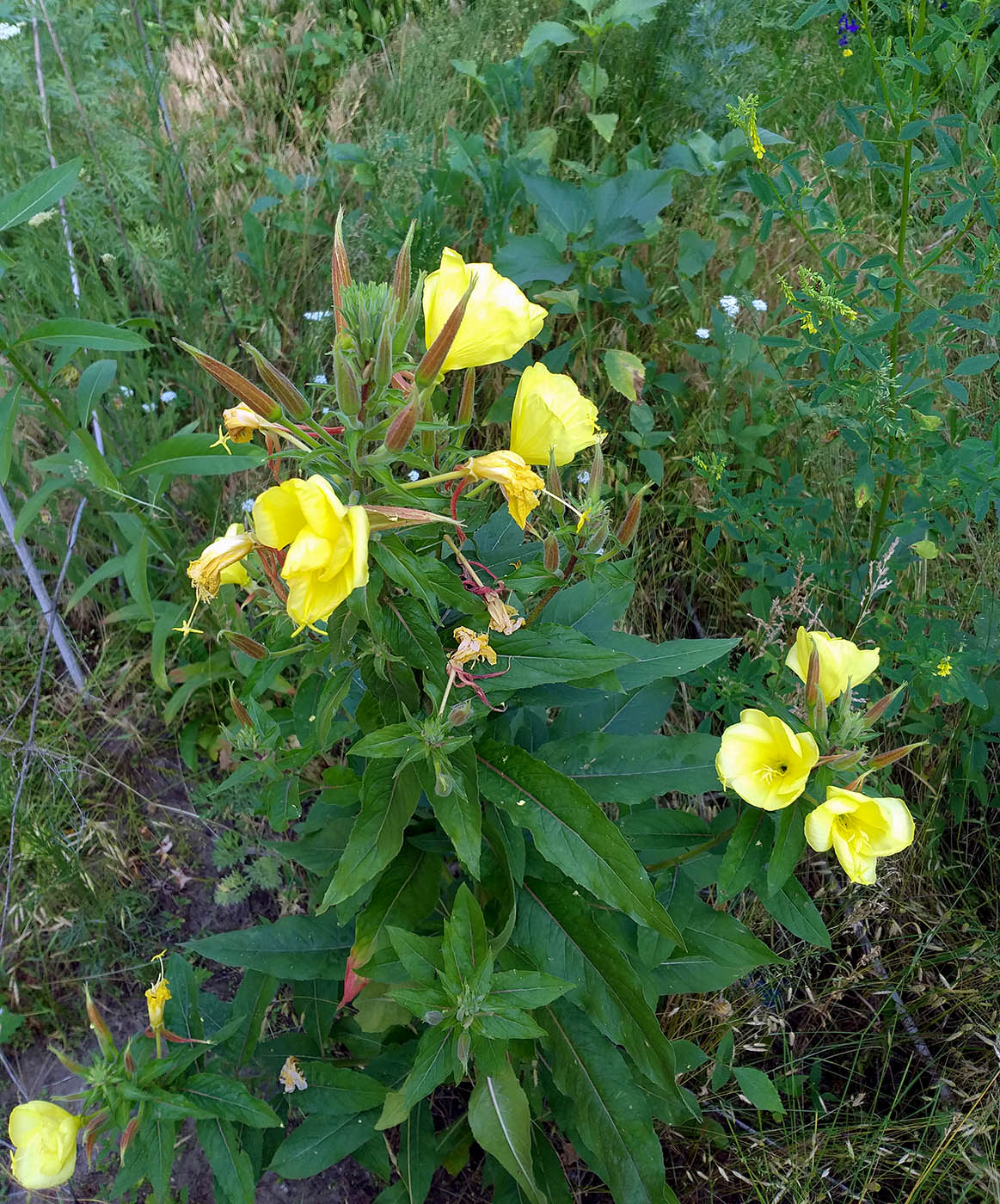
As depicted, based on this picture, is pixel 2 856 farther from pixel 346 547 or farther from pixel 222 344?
pixel 346 547

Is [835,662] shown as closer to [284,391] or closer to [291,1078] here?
[284,391]

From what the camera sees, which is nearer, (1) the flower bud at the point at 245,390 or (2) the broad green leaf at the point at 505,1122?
(1) the flower bud at the point at 245,390

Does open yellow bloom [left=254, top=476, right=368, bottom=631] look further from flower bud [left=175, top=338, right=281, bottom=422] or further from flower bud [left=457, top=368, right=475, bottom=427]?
flower bud [left=457, top=368, right=475, bottom=427]

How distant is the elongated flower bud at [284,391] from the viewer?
1.09 metres

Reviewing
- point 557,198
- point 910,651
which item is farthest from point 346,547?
Result: point 557,198

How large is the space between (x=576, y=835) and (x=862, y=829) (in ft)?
1.34

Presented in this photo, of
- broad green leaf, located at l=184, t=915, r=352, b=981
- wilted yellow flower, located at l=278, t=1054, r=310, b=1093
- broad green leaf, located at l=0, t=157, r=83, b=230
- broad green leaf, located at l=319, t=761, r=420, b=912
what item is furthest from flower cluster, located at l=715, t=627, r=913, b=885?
broad green leaf, located at l=0, t=157, r=83, b=230

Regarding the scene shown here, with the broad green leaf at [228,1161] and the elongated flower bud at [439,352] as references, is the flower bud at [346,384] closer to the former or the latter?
the elongated flower bud at [439,352]

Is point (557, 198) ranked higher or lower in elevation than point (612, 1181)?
higher

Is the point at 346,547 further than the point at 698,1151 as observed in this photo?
No

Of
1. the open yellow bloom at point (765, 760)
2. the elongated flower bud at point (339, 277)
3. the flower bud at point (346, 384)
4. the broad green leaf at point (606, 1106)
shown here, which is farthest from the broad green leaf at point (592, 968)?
the elongated flower bud at point (339, 277)

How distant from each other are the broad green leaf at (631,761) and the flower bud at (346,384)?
0.76 meters

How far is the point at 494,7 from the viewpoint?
361 cm

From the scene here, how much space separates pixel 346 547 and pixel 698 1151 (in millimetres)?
1855
